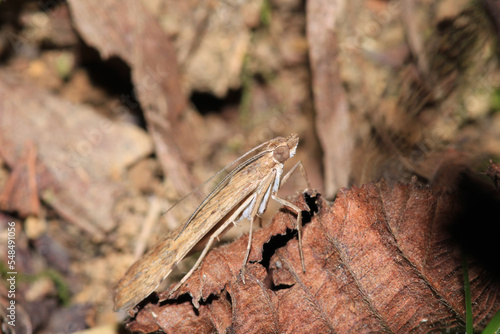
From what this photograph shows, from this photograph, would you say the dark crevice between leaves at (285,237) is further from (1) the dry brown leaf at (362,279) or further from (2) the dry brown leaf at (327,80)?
(2) the dry brown leaf at (327,80)

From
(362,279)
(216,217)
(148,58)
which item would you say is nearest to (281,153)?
(216,217)

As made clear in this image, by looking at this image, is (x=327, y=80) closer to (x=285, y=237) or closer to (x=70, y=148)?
(x=285, y=237)

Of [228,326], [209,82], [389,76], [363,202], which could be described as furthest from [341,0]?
[228,326]

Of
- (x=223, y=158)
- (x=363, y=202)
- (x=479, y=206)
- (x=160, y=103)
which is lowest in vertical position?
(x=479, y=206)

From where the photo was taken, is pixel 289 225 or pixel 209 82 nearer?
pixel 289 225

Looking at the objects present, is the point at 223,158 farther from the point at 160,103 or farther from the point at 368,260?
the point at 368,260
